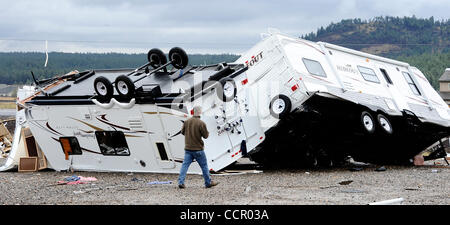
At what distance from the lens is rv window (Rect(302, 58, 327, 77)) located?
14891 millimetres

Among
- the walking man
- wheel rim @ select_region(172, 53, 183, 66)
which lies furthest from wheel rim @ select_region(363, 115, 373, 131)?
the walking man

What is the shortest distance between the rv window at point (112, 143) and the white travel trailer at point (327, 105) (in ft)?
10.1

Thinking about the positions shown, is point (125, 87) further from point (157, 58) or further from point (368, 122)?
point (368, 122)

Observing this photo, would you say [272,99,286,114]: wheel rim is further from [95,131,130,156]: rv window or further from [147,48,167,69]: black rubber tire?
[95,131,130,156]: rv window

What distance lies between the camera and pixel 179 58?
15.2 meters

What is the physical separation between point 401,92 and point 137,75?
6.90 meters

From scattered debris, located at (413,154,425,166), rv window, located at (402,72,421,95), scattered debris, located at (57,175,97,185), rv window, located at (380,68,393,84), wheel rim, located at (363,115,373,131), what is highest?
rv window, located at (380,68,393,84)

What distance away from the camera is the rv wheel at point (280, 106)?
1414 cm

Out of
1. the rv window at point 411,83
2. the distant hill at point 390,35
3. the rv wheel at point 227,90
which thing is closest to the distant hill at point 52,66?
the rv window at point 411,83

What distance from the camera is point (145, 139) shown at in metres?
14.2

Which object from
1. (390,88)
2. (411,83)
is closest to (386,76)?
(390,88)

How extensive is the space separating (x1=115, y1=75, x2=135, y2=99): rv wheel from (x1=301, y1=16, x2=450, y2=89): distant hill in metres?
155

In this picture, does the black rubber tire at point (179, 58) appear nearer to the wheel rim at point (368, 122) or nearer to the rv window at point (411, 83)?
the wheel rim at point (368, 122)
